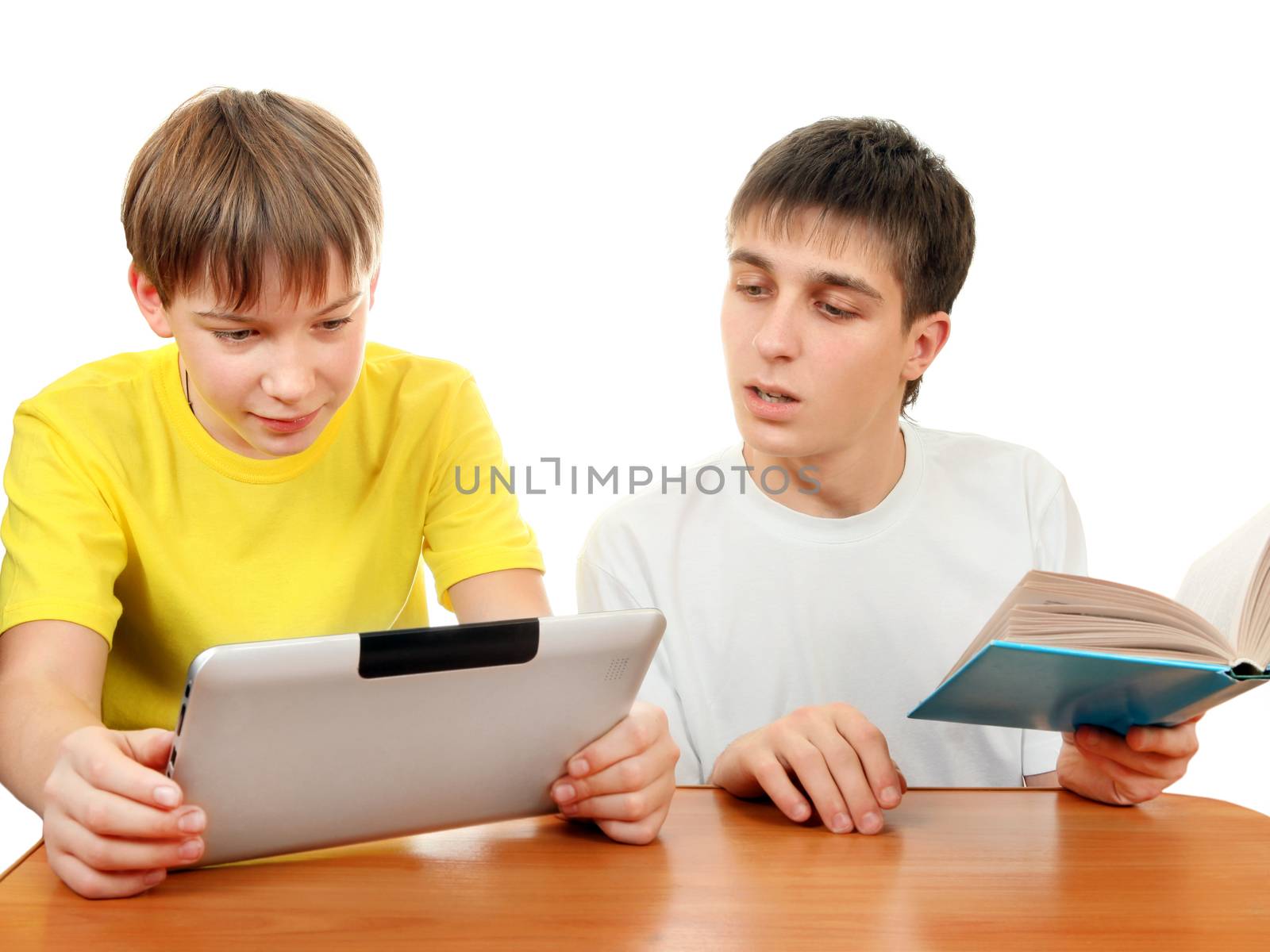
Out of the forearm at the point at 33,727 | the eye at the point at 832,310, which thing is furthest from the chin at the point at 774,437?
the forearm at the point at 33,727

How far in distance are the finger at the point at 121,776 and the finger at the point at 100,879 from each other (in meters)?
0.05

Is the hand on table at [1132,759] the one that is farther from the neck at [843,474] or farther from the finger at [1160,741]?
the neck at [843,474]

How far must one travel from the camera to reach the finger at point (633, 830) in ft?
3.11

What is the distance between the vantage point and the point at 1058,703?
104 centimetres

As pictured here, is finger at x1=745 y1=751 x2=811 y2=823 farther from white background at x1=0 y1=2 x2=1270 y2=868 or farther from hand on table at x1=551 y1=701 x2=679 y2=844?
white background at x1=0 y1=2 x2=1270 y2=868

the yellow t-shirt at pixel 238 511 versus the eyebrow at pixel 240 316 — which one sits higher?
the eyebrow at pixel 240 316

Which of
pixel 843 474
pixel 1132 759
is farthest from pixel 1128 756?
pixel 843 474

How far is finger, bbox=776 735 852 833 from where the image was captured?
1013 millimetres

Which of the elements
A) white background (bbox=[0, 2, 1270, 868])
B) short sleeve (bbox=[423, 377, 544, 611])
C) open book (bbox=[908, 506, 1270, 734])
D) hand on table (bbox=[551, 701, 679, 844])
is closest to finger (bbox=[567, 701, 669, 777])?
hand on table (bbox=[551, 701, 679, 844])

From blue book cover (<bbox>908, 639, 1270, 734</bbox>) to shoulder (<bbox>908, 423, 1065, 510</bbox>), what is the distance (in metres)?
0.52

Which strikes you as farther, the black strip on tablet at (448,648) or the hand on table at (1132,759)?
the hand on table at (1132,759)

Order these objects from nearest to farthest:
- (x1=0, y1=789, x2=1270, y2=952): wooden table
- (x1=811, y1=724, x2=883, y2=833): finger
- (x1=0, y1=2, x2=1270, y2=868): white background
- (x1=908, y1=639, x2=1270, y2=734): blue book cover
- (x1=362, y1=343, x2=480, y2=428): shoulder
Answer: (x1=0, y1=789, x2=1270, y2=952): wooden table
(x1=908, y1=639, x2=1270, y2=734): blue book cover
(x1=811, y1=724, x2=883, y2=833): finger
(x1=362, y1=343, x2=480, y2=428): shoulder
(x1=0, y1=2, x2=1270, y2=868): white background

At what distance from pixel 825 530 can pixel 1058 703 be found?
0.54m

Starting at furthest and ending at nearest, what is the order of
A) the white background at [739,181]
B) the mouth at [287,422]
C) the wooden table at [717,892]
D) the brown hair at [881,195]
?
the white background at [739,181]
the brown hair at [881,195]
the mouth at [287,422]
the wooden table at [717,892]
